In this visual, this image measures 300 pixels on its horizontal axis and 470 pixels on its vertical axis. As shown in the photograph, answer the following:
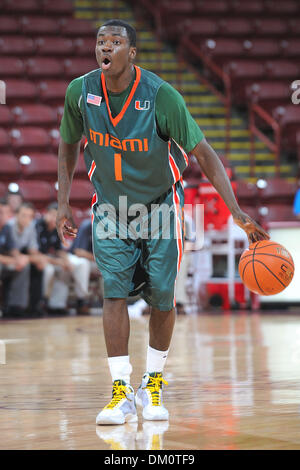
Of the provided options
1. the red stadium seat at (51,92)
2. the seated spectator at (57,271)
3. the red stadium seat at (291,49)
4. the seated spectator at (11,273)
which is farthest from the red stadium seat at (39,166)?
the red stadium seat at (291,49)

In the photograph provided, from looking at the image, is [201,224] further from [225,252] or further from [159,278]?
[159,278]

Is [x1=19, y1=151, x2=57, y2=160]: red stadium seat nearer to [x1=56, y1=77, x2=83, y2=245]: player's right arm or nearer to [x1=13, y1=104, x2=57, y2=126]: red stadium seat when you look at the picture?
[x1=13, y1=104, x2=57, y2=126]: red stadium seat

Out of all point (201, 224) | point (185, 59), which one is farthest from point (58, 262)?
point (185, 59)

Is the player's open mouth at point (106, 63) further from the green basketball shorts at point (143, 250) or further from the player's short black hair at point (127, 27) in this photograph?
the green basketball shorts at point (143, 250)

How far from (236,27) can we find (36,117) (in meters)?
3.86

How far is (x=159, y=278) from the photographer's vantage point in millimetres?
2908

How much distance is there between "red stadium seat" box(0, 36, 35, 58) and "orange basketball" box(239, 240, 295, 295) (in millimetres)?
10024

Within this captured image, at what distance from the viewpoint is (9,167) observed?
9.86 metres

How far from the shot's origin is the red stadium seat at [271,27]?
1269 cm

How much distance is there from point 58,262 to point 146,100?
20.3 feet

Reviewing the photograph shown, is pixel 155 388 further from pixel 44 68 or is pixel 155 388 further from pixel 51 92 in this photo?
pixel 44 68

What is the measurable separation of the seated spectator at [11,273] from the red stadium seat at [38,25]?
5.17 m

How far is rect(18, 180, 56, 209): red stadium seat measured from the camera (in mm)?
9695

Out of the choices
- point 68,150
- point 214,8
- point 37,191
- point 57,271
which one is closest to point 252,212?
point 57,271
